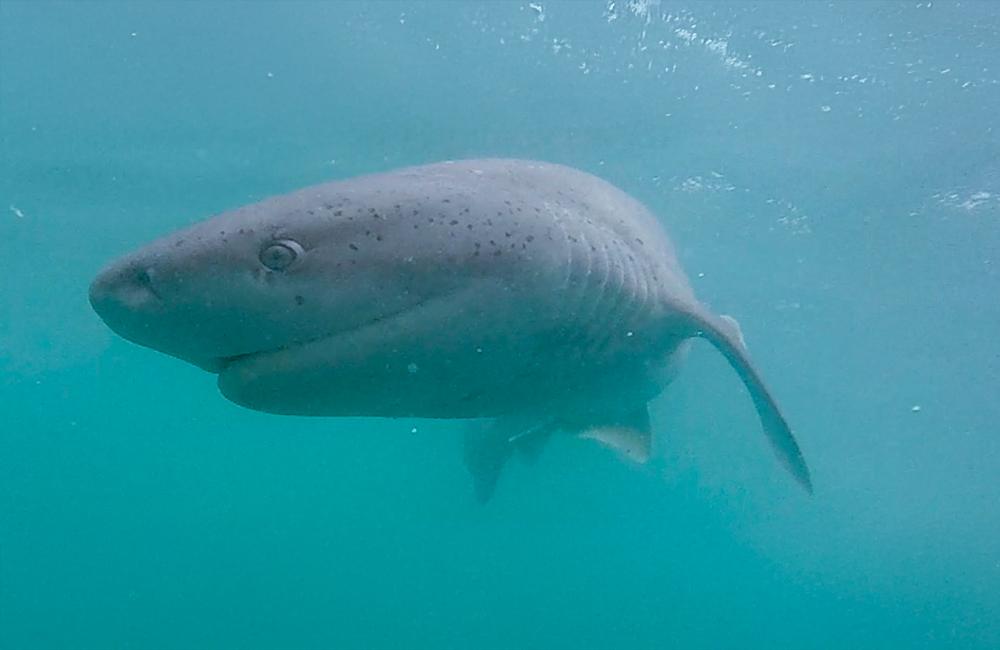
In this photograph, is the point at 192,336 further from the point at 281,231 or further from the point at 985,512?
the point at 985,512

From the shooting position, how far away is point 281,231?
9.80 feet

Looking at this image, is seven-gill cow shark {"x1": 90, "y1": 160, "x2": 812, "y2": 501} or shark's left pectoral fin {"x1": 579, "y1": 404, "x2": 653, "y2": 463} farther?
shark's left pectoral fin {"x1": 579, "y1": 404, "x2": 653, "y2": 463}

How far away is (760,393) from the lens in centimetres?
489

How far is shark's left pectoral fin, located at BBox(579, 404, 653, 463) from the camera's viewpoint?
25.6 feet

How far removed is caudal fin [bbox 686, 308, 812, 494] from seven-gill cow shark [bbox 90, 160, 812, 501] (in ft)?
1.66

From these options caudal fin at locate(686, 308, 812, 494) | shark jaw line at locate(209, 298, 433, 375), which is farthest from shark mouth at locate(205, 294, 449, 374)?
caudal fin at locate(686, 308, 812, 494)

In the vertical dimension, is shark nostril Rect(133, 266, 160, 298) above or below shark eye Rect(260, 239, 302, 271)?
below

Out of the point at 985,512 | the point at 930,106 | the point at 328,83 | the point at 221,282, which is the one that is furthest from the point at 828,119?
the point at 985,512

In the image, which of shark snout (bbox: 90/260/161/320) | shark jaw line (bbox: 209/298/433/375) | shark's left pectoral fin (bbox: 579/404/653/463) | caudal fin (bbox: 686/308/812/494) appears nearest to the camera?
shark snout (bbox: 90/260/161/320)

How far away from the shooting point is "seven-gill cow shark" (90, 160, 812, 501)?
288 cm

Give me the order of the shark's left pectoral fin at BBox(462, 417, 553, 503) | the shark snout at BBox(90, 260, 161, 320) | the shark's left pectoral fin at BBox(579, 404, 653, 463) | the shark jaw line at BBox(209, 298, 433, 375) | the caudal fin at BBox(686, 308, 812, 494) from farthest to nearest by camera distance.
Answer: the shark's left pectoral fin at BBox(462, 417, 553, 503) < the shark's left pectoral fin at BBox(579, 404, 653, 463) < the caudal fin at BBox(686, 308, 812, 494) < the shark jaw line at BBox(209, 298, 433, 375) < the shark snout at BBox(90, 260, 161, 320)

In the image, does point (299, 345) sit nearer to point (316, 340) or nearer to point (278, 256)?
point (316, 340)

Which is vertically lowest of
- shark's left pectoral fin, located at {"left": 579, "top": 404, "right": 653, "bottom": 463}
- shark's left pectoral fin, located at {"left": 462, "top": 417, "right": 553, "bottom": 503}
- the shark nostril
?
the shark nostril

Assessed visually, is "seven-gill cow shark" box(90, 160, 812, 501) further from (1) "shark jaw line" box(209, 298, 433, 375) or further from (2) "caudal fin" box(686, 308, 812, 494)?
(2) "caudal fin" box(686, 308, 812, 494)
